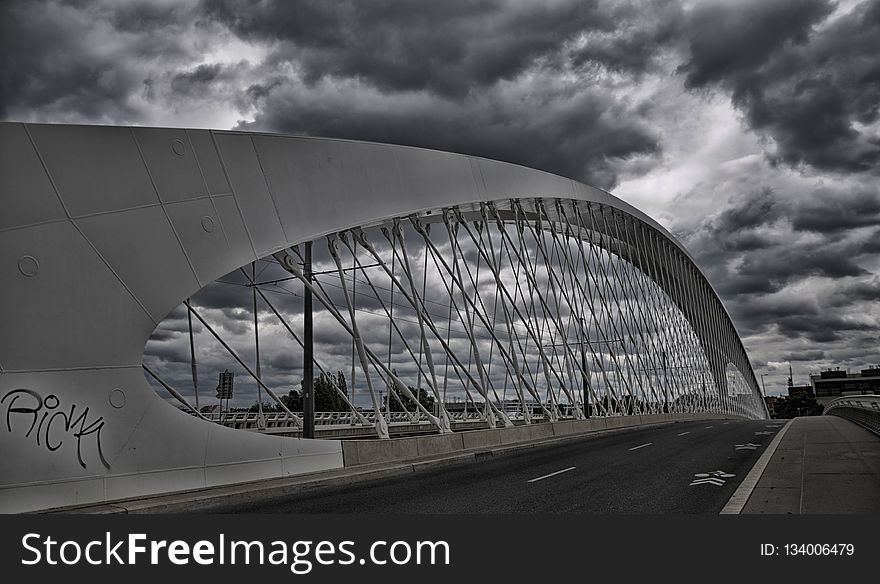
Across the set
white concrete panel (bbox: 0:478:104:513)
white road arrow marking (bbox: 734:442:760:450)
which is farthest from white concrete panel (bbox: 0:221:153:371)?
white road arrow marking (bbox: 734:442:760:450)

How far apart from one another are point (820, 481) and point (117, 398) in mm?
11179

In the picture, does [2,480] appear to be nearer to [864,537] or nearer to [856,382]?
[864,537]

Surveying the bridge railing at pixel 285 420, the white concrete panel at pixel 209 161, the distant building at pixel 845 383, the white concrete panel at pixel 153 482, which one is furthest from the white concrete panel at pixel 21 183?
the distant building at pixel 845 383

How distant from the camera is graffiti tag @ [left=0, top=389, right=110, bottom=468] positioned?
30.7 ft

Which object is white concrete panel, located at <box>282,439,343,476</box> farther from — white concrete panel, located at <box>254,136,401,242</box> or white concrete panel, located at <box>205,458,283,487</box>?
white concrete panel, located at <box>254,136,401,242</box>

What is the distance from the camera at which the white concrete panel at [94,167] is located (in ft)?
33.4

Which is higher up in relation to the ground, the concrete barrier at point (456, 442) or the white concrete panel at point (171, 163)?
the white concrete panel at point (171, 163)

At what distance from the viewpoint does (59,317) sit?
9.98 metres

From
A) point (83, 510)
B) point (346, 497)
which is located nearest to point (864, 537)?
point (346, 497)

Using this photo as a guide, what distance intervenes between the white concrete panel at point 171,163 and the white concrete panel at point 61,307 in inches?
72.3

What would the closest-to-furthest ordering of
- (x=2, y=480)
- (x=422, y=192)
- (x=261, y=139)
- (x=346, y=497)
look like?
(x=2, y=480) → (x=346, y=497) → (x=261, y=139) → (x=422, y=192)

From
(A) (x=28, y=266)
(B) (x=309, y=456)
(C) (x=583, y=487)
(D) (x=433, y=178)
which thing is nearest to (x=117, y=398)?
(A) (x=28, y=266)

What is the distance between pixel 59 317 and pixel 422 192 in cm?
1307

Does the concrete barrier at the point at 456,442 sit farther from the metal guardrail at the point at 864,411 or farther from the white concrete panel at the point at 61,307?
the metal guardrail at the point at 864,411
